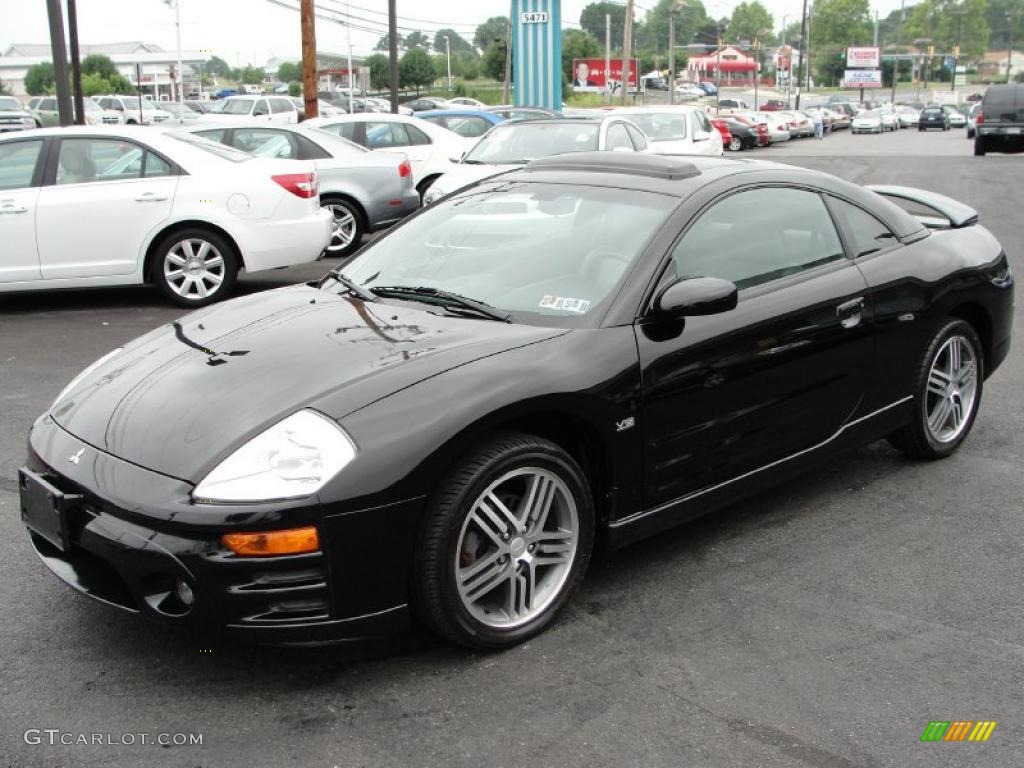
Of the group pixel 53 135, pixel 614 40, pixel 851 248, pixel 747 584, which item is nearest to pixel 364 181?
pixel 53 135

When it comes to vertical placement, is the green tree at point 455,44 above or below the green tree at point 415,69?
above

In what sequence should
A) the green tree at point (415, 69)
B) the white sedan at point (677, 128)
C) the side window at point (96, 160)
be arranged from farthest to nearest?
1. the green tree at point (415, 69)
2. the white sedan at point (677, 128)
3. the side window at point (96, 160)

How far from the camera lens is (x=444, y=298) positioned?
3.96 metres

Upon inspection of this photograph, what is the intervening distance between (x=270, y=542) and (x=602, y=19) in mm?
162318

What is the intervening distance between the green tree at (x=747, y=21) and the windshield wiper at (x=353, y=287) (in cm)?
15916

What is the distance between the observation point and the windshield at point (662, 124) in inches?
664

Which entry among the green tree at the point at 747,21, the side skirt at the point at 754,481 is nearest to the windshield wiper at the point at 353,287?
the side skirt at the point at 754,481

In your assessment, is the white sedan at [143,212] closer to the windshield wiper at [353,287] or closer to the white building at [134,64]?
the windshield wiper at [353,287]

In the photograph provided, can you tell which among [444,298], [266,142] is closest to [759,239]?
[444,298]

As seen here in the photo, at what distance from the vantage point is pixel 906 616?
3.64 m

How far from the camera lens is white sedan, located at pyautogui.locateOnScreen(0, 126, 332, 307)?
860cm

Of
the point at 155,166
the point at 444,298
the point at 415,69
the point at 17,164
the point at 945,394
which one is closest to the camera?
the point at 444,298

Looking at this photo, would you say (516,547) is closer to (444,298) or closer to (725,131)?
(444,298)

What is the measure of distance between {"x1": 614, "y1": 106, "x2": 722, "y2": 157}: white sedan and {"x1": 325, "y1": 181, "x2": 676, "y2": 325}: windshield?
1244 centimetres
